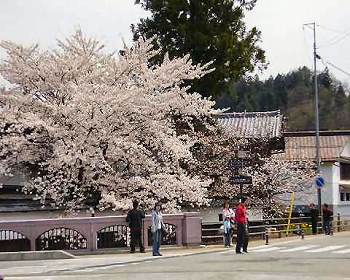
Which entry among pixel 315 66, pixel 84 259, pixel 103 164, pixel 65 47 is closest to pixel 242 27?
pixel 315 66

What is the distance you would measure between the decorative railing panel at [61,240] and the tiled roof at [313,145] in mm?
33474

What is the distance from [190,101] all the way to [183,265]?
14362 mm

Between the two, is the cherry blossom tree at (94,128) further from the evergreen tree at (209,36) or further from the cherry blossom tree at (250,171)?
the evergreen tree at (209,36)

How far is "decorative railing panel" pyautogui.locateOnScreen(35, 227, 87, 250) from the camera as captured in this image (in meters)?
25.1

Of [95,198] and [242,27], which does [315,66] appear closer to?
[242,27]

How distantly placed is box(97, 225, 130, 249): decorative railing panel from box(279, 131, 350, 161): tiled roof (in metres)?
32.4

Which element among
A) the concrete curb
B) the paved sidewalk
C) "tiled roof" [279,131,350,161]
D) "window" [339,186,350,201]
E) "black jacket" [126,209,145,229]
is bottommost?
the paved sidewalk

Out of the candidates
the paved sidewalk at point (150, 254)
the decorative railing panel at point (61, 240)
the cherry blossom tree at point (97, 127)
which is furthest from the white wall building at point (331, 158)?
the decorative railing panel at point (61, 240)

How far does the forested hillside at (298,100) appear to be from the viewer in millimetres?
95125

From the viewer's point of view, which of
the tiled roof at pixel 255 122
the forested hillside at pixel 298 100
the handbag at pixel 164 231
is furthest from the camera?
the forested hillside at pixel 298 100

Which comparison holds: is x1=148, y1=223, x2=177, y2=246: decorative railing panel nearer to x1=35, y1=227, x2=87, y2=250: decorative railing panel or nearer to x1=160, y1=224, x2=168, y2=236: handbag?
x1=160, y1=224, x2=168, y2=236: handbag

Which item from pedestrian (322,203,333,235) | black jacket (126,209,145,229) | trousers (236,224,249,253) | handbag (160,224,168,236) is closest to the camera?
trousers (236,224,249,253)

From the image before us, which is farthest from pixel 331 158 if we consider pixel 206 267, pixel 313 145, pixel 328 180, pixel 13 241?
pixel 206 267

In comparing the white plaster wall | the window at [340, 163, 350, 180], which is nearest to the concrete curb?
the white plaster wall
